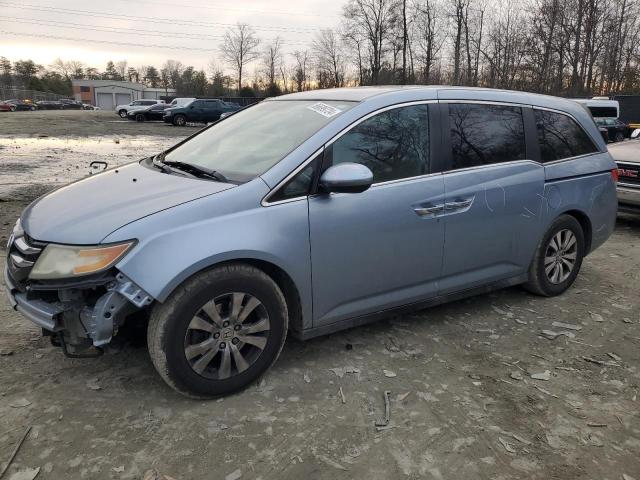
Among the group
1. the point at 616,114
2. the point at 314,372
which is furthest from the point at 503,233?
the point at 616,114

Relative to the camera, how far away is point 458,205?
12.0 ft

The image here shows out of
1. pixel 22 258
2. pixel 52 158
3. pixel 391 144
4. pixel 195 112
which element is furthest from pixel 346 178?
pixel 195 112

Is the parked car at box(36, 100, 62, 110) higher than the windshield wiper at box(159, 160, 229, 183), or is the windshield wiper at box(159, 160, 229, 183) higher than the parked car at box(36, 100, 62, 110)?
the parked car at box(36, 100, 62, 110)

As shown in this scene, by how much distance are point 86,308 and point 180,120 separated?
3180cm

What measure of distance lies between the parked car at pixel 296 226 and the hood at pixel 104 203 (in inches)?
0.6

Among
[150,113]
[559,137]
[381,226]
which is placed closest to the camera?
[381,226]

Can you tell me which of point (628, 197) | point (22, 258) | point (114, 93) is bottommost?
point (628, 197)

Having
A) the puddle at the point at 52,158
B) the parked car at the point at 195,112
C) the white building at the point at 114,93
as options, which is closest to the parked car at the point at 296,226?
the puddle at the point at 52,158

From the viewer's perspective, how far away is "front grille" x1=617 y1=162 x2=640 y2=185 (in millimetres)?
7371

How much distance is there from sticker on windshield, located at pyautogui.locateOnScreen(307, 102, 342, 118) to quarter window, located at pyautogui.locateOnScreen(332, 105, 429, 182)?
194 mm

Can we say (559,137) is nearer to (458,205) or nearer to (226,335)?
(458,205)

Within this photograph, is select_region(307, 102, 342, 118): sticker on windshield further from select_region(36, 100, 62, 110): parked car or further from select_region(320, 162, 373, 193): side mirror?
select_region(36, 100, 62, 110): parked car

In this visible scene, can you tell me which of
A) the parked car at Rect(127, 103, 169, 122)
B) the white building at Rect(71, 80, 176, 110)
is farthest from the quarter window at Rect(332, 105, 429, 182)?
the white building at Rect(71, 80, 176, 110)

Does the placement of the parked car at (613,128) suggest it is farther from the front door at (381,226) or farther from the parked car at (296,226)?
the front door at (381,226)
